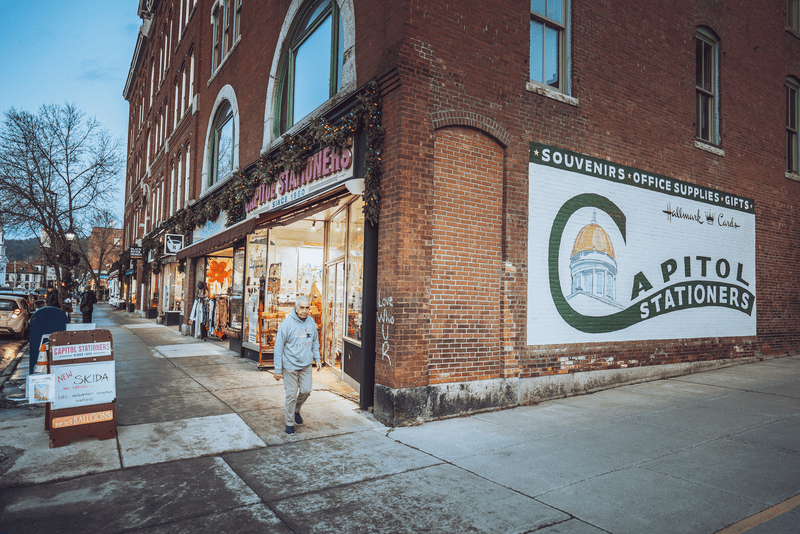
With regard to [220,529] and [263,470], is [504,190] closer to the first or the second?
[263,470]

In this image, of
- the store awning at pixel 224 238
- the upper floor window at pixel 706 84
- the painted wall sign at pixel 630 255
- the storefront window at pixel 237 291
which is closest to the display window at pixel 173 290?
the store awning at pixel 224 238

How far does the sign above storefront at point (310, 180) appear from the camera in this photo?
328 inches

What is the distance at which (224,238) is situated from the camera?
445 inches

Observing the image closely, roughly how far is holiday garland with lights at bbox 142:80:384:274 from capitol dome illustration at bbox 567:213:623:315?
13.0 ft

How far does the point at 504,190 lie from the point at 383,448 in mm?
4456

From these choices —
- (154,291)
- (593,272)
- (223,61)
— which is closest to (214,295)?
(223,61)

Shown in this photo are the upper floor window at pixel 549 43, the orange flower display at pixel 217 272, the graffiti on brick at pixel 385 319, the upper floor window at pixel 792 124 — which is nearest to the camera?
the graffiti on brick at pixel 385 319

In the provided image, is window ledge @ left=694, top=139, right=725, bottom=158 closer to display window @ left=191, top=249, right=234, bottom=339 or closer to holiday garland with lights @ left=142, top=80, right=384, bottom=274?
holiday garland with lights @ left=142, top=80, right=384, bottom=274

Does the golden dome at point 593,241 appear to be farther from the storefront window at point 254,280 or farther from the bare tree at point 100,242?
the bare tree at point 100,242

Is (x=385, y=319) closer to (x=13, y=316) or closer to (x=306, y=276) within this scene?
(x=306, y=276)

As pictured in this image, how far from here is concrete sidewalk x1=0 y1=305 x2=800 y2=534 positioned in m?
3.97

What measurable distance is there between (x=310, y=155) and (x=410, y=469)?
638 cm

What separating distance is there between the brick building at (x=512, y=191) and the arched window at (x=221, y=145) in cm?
32

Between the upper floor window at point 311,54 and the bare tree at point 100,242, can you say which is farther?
the bare tree at point 100,242
